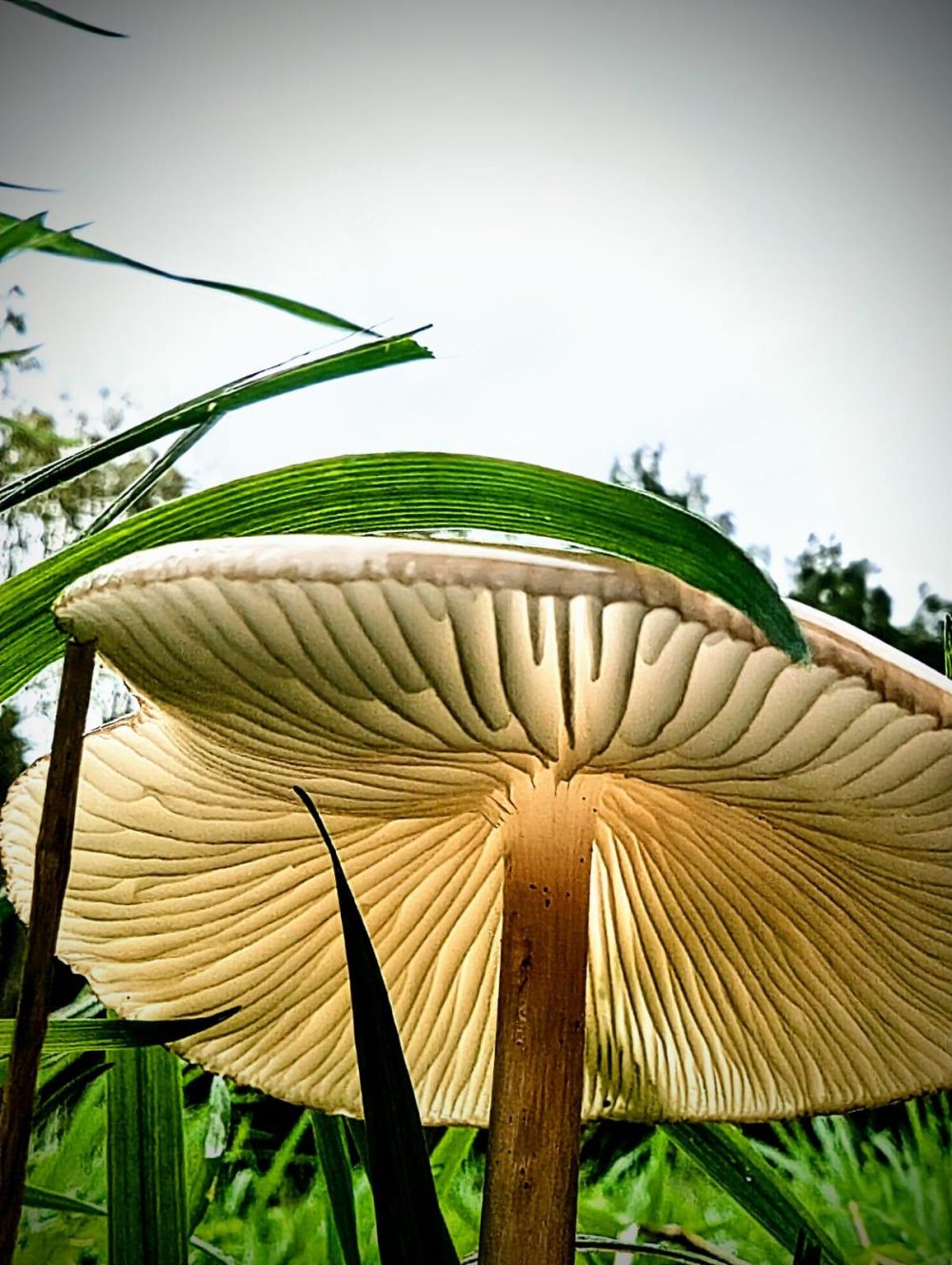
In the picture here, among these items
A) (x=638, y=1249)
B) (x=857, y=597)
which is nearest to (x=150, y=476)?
(x=638, y=1249)

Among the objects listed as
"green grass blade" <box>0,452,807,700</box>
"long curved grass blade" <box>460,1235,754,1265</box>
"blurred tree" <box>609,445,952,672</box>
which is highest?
"blurred tree" <box>609,445,952,672</box>

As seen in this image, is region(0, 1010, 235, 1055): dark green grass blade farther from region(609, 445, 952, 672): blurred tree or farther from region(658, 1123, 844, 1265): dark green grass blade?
region(609, 445, 952, 672): blurred tree

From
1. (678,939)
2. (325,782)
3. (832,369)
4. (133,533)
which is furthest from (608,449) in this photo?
(133,533)

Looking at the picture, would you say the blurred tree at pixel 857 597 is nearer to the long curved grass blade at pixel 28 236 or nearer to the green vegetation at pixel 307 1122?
the green vegetation at pixel 307 1122

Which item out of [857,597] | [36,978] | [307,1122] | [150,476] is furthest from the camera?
[857,597]

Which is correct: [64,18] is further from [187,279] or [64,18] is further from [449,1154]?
[449,1154]

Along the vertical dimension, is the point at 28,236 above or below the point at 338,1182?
above

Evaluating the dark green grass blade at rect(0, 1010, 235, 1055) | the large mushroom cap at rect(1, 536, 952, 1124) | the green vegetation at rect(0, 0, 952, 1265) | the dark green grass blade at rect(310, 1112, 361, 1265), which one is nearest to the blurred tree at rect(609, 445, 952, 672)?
the green vegetation at rect(0, 0, 952, 1265)
